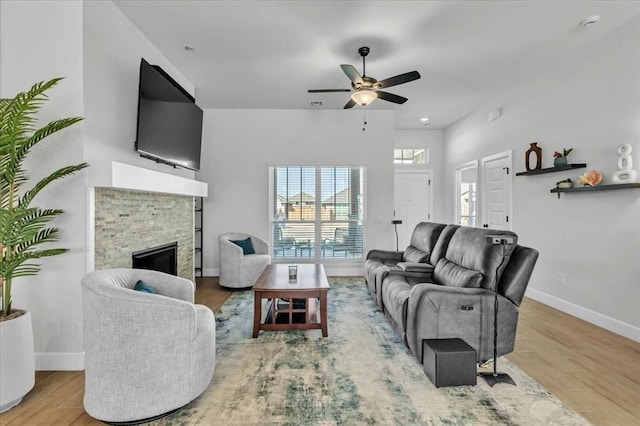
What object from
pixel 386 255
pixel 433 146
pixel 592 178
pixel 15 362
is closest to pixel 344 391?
pixel 15 362

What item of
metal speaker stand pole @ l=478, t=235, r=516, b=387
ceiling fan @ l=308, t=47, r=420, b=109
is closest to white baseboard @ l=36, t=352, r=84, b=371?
metal speaker stand pole @ l=478, t=235, r=516, b=387

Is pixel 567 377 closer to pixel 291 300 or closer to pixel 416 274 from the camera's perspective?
pixel 416 274

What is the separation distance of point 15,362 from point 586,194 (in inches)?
200

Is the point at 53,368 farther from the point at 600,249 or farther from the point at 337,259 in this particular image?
the point at 600,249

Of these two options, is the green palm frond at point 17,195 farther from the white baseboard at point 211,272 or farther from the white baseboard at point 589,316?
the white baseboard at point 589,316

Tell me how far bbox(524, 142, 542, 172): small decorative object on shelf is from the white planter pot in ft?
17.4

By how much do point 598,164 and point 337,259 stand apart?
3796 mm

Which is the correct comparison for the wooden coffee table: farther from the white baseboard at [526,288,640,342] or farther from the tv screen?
the white baseboard at [526,288,640,342]

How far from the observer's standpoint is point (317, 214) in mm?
5965

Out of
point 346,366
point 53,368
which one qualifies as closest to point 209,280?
point 53,368

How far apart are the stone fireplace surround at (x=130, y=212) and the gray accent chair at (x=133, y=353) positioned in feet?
3.01

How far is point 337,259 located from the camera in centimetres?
594

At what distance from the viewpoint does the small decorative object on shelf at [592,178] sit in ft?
11.1

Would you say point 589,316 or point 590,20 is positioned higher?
point 590,20
